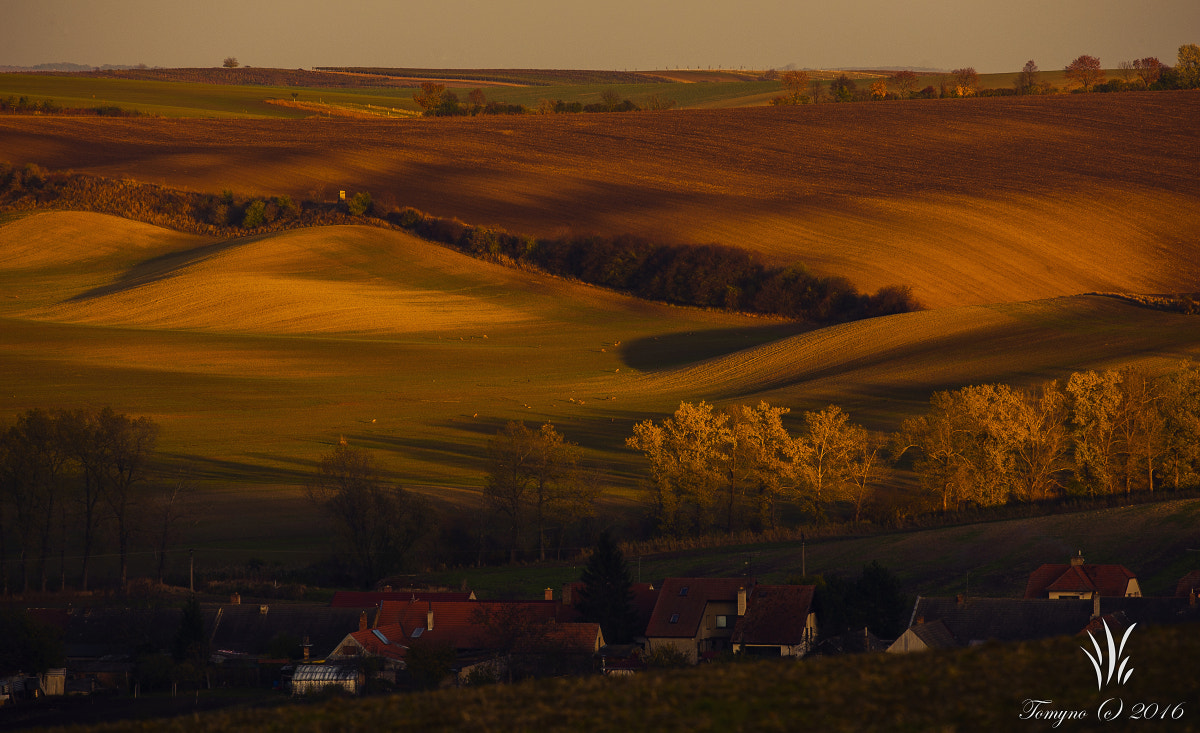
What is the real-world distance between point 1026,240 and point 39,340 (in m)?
76.6

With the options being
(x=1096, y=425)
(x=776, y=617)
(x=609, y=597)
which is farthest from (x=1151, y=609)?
(x=1096, y=425)

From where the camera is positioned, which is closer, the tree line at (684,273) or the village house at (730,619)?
the village house at (730,619)

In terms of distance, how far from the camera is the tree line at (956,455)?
A: 62.8m

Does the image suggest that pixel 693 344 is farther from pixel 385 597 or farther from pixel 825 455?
pixel 385 597

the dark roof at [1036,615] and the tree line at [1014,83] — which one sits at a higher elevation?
the tree line at [1014,83]

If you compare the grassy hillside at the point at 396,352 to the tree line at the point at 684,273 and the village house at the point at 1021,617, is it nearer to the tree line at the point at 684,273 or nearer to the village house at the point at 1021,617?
the tree line at the point at 684,273

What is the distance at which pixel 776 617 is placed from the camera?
146 feet

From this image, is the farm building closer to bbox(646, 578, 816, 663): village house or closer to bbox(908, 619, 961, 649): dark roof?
bbox(646, 578, 816, 663): village house

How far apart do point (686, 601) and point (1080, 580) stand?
42.1 ft

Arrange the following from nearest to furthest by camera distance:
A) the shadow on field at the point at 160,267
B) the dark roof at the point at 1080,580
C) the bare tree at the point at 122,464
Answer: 1. the dark roof at the point at 1080,580
2. the bare tree at the point at 122,464
3. the shadow on field at the point at 160,267

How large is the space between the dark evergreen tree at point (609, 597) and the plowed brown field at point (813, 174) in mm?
62503

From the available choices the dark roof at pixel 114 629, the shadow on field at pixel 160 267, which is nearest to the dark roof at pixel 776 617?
the dark roof at pixel 114 629

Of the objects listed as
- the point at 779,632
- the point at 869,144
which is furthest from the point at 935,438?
the point at 869,144

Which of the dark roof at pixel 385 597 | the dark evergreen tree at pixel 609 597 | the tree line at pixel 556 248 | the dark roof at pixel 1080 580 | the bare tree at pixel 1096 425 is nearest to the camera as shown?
the dark roof at pixel 1080 580
